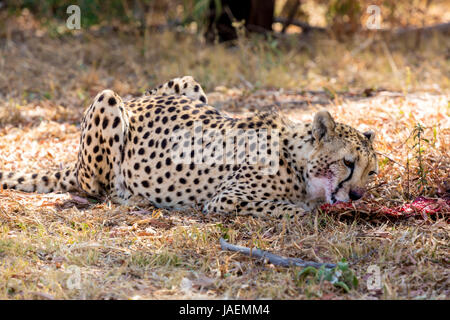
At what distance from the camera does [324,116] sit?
4.77 meters

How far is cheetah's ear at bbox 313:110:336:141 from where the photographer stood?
4.77 meters

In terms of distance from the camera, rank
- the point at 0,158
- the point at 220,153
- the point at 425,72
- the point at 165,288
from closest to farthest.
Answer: the point at 165,288, the point at 220,153, the point at 0,158, the point at 425,72

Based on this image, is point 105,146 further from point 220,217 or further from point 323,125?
point 323,125

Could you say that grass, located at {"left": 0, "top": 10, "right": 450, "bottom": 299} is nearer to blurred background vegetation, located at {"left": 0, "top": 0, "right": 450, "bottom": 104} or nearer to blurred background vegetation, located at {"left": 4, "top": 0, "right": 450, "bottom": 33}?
blurred background vegetation, located at {"left": 0, "top": 0, "right": 450, "bottom": 104}

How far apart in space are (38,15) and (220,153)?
6944mm

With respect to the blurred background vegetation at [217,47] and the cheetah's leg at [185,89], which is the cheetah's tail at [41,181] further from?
the blurred background vegetation at [217,47]

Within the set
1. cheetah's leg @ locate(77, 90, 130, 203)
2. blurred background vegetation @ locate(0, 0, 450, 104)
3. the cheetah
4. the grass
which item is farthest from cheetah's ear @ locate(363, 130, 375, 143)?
blurred background vegetation @ locate(0, 0, 450, 104)

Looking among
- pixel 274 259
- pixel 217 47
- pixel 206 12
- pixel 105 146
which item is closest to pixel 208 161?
pixel 105 146

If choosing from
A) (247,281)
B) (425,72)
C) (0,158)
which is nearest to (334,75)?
(425,72)

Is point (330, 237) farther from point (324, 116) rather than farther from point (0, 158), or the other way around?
point (0, 158)

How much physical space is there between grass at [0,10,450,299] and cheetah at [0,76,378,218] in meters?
0.20

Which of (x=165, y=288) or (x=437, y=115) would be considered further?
(x=437, y=115)

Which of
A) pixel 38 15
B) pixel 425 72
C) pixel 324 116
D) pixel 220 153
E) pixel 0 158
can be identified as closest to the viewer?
pixel 324 116
